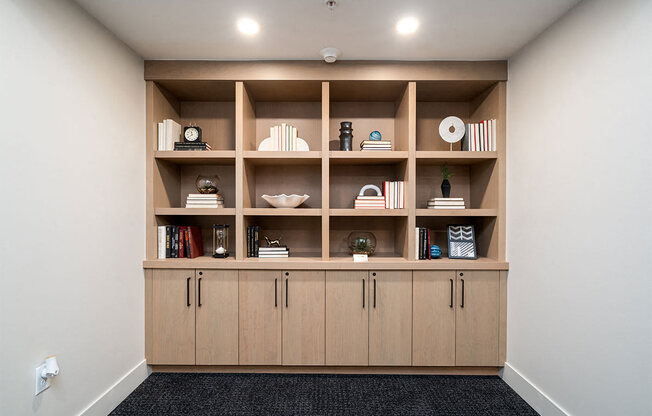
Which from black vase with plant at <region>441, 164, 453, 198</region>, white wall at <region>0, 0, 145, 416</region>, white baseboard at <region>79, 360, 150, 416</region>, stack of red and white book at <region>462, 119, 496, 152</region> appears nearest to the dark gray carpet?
white baseboard at <region>79, 360, 150, 416</region>

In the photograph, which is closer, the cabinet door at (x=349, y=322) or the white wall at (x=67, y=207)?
the white wall at (x=67, y=207)

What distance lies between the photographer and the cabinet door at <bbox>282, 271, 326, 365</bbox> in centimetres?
255

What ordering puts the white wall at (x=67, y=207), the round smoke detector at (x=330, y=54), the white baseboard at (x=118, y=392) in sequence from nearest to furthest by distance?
the white wall at (x=67, y=207) → the white baseboard at (x=118, y=392) → the round smoke detector at (x=330, y=54)

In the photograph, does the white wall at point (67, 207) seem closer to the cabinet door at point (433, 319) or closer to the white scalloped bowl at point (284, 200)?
the white scalloped bowl at point (284, 200)

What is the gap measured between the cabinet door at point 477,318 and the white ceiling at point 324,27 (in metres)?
1.70

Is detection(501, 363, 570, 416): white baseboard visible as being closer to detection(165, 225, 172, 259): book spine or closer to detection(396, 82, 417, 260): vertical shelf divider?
detection(396, 82, 417, 260): vertical shelf divider

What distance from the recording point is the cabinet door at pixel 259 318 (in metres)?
2.55

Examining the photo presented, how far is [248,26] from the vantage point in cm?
208

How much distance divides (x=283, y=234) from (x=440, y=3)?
2119 millimetres

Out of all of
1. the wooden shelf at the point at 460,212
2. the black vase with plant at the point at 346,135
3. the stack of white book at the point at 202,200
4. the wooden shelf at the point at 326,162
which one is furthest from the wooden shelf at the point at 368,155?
the stack of white book at the point at 202,200

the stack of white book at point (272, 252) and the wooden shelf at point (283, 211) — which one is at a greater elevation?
the wooden shelf at point (283, 211)

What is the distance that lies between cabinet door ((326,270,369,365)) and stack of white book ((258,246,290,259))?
1.63 feet

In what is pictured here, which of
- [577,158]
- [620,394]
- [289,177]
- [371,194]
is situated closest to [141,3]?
[289,177]

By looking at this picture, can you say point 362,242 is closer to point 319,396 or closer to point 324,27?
point 319,396
